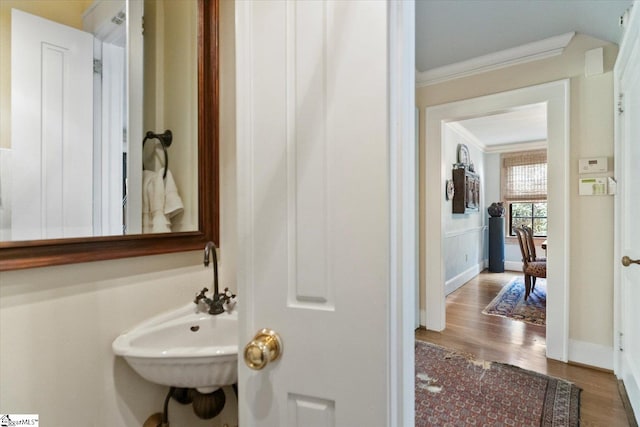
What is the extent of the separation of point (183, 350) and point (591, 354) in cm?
294

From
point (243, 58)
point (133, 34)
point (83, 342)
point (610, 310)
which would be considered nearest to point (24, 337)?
point (83, 342)

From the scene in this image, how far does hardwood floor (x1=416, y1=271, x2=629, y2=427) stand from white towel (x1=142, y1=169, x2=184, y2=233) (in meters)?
2.50

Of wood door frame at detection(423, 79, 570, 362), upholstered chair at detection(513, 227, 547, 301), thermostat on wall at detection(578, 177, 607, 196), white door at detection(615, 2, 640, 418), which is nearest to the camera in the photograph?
white door at detection(615, 2, 640, 418)

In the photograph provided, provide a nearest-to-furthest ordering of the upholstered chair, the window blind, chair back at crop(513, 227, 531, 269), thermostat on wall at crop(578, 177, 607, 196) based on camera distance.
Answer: thermostat on wall at crop(578, 177, 607, 196)
the upholstered chair
chair back at crop(513, 227, 531, 269)
the window blind

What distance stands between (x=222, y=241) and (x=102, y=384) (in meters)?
0.64

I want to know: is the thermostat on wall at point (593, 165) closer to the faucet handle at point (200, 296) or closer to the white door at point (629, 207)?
the white door at point (629, 207)

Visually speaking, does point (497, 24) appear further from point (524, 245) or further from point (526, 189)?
point (526, 189)

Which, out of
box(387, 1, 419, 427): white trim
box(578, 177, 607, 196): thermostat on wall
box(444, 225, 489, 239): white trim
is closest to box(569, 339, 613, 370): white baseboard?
box(578, 177, 607, 196): thermostat on wall

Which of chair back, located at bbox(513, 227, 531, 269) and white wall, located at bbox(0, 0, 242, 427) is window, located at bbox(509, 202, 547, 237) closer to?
chair back, located at bbox(513, 227, 531, 269)

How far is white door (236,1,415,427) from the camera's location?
539 millimetres

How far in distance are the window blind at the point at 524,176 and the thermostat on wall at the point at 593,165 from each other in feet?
13.7

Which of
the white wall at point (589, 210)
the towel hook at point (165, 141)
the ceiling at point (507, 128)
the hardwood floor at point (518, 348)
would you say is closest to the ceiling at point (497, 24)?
the white wall at point (589, 210)

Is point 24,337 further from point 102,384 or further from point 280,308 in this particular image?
point 280,308

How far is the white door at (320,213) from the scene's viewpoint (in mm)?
539
